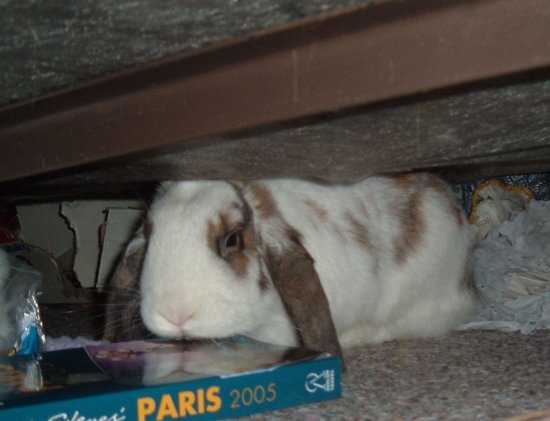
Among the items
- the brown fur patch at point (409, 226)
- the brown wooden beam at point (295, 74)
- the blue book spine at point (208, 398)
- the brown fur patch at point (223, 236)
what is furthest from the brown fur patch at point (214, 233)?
the brown fur patch at point (409, 226)

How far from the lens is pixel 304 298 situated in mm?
2035

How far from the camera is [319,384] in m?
1.64

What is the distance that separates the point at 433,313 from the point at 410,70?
1.59m

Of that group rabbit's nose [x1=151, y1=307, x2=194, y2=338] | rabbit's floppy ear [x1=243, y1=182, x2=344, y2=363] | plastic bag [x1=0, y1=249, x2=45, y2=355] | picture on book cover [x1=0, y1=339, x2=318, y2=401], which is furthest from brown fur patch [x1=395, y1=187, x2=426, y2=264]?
plastic bag [x1=0, y1=249, x2=45, y2=355]

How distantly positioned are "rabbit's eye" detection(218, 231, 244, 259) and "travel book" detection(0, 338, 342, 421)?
0.30 m

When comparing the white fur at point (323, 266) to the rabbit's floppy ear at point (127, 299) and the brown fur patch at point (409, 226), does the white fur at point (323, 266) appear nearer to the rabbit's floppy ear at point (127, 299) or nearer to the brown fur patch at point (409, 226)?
the brown fur patch at point (409, 226)

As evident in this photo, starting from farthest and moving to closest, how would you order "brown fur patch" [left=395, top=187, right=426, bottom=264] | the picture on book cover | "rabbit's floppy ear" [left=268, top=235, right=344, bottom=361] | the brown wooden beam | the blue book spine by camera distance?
1. "brown fur patch" [left=395, top=187, right=426, bottom=264]
2. "rabbit's floppy ear" [left=268, top=235, right=344, bottom=361]
3. the picture on book cover
4. the blue book spine
5. the brown wooden beam

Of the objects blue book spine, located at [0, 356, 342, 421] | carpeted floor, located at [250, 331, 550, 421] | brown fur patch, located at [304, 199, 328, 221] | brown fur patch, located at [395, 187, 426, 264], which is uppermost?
brown fur patch, located at [304, 199, 328, 221]

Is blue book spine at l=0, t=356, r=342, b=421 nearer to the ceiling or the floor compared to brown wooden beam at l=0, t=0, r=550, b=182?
nearer to the floor

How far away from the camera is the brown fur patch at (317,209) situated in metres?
2.42

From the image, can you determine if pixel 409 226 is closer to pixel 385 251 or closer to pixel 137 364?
pixel 385 251

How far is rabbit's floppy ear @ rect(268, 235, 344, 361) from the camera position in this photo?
1995 mm

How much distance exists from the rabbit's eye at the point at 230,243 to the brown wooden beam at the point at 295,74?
0.45 meters

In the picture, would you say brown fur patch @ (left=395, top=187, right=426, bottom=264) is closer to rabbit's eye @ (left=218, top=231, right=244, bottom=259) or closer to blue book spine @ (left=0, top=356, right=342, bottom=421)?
rabbit's eye @ (left=218, top=231, right=244, bottom=259)
